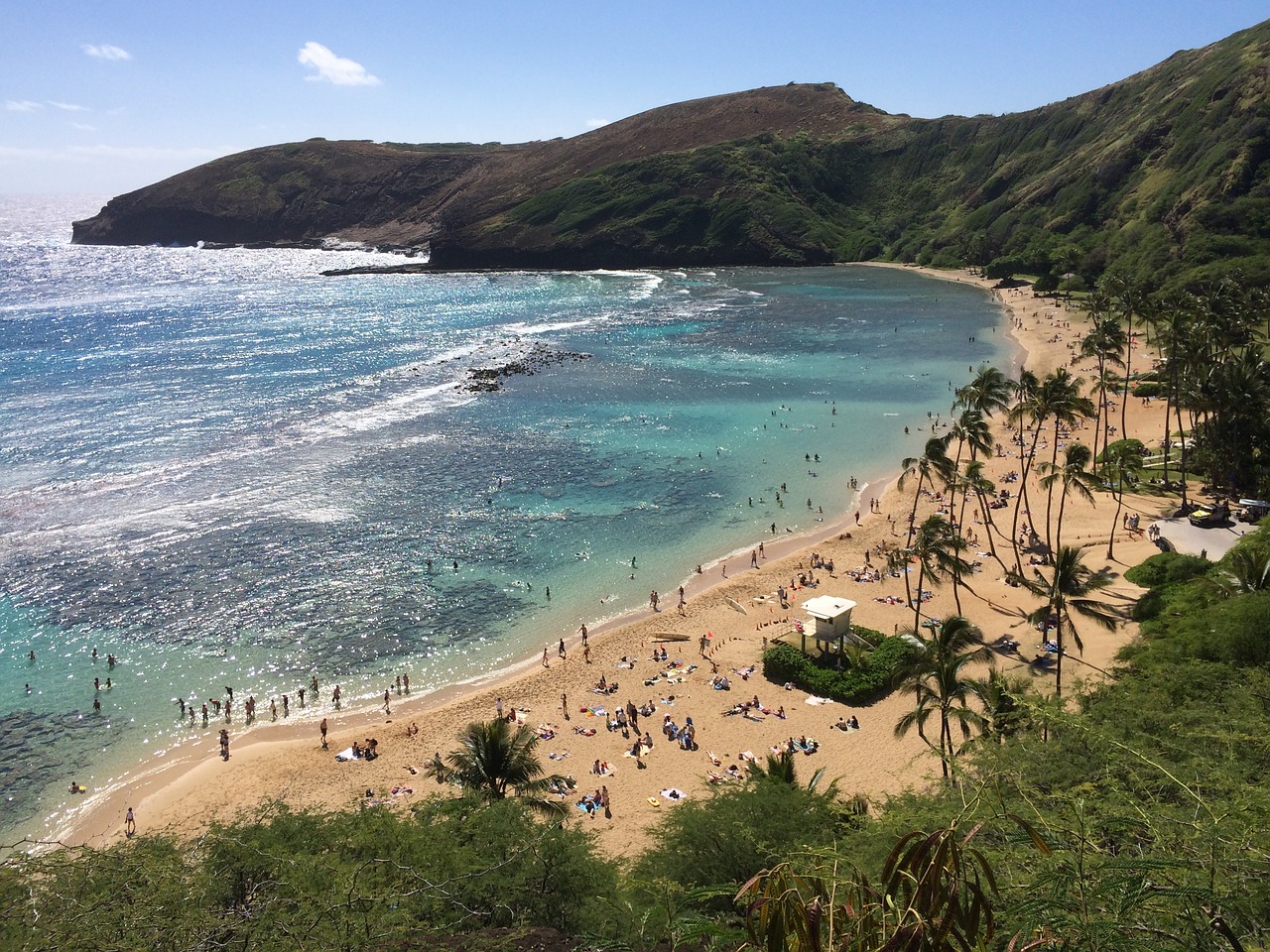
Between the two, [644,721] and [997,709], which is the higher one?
[997,709]

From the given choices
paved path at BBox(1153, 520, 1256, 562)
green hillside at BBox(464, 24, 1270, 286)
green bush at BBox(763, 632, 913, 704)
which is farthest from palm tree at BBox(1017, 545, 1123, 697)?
green hillside at BBox(464, 24, 1270, 286)

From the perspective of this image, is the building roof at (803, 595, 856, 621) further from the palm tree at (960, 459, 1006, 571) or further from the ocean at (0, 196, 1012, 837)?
the ocean at (0, 196, 1012, 837)

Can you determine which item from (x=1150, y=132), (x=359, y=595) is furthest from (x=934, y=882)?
(x=1150, y=132)

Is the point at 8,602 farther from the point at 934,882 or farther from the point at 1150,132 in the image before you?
the point at 1150,132

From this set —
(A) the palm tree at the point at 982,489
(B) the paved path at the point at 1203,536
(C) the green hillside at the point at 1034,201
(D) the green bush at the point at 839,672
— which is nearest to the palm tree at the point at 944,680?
(D) the green bush at the point at 839,672

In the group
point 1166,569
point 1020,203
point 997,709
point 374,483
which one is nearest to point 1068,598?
point 1166,569

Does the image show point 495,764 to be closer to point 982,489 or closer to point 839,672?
point 839,672
